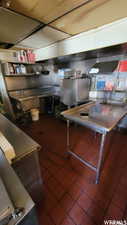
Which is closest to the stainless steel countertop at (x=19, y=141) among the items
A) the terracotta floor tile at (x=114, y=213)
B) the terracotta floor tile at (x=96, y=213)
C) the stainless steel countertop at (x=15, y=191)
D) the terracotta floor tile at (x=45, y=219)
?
the stainless steel countertop at (x=15, y=191)

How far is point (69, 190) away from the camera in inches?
50.4

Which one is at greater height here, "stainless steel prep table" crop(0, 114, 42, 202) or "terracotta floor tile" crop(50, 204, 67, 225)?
"stainless steel prep table" crop(0, 114, 42, 202)

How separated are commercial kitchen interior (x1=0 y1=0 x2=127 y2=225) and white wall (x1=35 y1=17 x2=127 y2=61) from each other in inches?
0.6

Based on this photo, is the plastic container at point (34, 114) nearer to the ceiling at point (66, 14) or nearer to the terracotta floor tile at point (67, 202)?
the ceiling at point (66, 14)

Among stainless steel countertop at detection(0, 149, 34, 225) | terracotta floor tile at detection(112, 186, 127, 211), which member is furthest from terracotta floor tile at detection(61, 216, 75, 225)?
stainless steel countertop at detection(0, 149, 34, 225)

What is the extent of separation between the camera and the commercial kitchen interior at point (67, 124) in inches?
35.8

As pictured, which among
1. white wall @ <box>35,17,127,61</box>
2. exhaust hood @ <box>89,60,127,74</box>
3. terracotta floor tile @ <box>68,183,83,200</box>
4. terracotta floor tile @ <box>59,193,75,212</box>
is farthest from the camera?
exhaust hood @ <box>89,60,127,74</box>

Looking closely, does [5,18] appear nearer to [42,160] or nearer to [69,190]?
[42,160]

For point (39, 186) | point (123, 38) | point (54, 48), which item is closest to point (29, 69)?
point (54, 48)

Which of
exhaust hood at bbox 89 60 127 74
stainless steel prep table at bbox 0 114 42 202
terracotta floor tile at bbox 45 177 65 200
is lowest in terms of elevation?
terracotta floor tile at bbox 45 177 65 200

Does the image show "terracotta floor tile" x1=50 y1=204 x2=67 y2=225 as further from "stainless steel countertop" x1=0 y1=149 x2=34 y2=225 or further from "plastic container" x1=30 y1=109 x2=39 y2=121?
"plastic container" x1=30 y1=109 x2=39 y2=121

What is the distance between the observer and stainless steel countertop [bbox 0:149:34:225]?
467 mm

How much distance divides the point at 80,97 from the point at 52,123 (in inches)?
44.2

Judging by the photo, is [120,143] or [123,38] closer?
[123,38]
